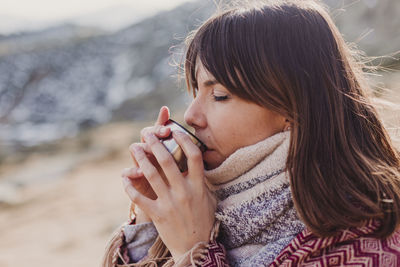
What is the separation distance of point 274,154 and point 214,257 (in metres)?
0.55

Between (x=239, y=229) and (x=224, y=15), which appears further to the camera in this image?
(x=224, y=15)

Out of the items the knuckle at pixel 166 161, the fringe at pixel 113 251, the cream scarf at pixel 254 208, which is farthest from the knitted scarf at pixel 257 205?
the fringe at pixel 113 251

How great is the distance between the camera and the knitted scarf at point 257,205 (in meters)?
1.90

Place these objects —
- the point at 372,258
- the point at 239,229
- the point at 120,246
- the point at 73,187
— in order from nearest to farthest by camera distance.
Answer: the point at 372,258
the point at 239,229
the point at 120,246
the point at 73,187

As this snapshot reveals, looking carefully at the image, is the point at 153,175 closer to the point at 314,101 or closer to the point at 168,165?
the point at 168,165

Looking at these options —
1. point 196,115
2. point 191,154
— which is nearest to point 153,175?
point 191,154

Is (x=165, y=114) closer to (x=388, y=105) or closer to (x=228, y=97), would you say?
(x=228, y=97)

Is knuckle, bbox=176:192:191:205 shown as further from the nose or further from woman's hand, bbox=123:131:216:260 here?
the nose

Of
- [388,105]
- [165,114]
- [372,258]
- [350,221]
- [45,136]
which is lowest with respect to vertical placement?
[372,258]

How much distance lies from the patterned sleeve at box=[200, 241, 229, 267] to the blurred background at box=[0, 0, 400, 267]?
1139 mm

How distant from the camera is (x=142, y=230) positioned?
7.68ft

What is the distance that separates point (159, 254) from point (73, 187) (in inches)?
389

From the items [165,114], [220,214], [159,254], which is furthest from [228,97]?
[159,254]

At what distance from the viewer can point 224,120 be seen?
2.04 m
